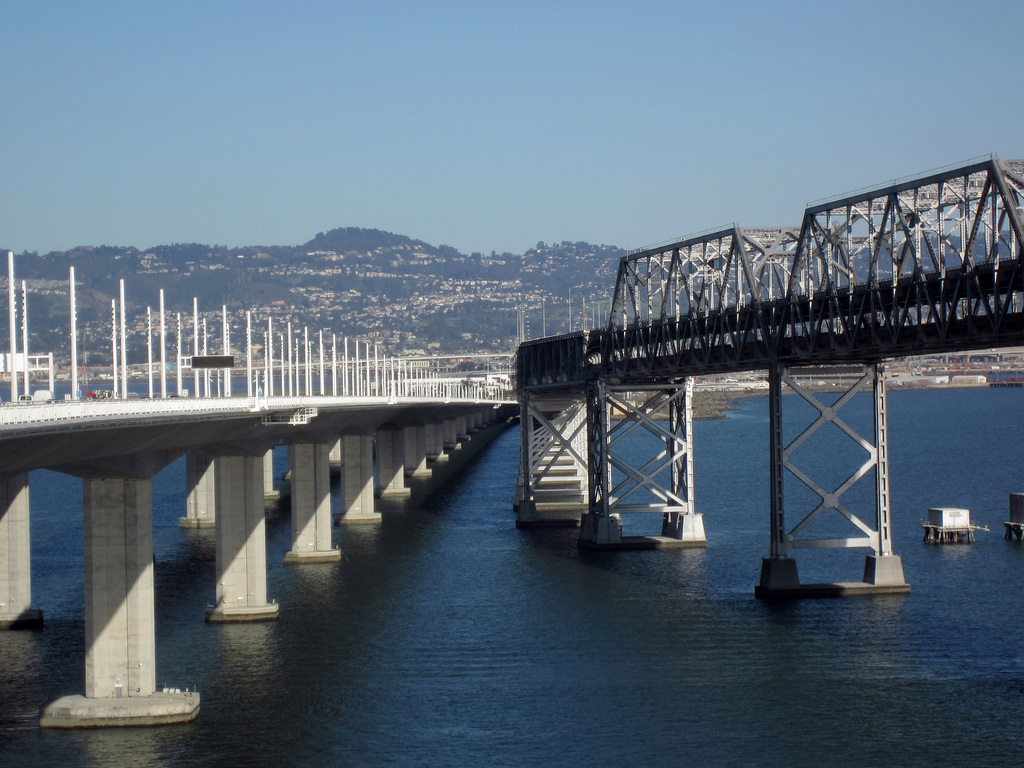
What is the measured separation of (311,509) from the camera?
259 feet

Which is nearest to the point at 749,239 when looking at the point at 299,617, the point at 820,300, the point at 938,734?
the point at 820,300

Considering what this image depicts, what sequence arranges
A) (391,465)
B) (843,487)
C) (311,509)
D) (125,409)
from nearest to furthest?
1. (125,409)
2. (843,487)
3. (311,509)
4. (391,465)

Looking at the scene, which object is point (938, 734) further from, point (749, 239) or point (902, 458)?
point (902, 458)

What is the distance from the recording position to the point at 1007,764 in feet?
124

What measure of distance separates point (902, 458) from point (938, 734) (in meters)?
121

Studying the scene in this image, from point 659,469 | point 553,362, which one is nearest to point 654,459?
point 659,469

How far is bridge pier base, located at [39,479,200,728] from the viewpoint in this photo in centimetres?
4247

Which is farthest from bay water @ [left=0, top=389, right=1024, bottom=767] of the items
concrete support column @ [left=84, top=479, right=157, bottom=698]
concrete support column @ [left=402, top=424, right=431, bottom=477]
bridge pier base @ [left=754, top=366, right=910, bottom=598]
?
concrete support column @ [left=402, top=424, right=431, bottom=477]

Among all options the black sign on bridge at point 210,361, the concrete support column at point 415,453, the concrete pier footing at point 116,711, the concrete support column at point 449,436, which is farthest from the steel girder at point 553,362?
the concrete support column at point 449,436

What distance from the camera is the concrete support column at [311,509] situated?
7794 centimetres

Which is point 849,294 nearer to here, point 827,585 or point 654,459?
point 827,585

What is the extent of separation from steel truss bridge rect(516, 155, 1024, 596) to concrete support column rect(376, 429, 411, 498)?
97.2 ft

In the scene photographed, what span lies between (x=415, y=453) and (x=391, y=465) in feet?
72.0

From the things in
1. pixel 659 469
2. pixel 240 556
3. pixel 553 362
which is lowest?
pixel 240 556
